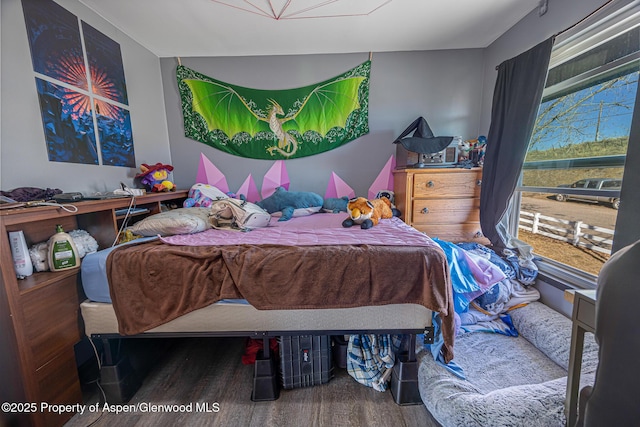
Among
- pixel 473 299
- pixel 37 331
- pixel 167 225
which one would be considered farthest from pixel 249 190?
pixel 473 299

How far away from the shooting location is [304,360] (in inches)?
49.9

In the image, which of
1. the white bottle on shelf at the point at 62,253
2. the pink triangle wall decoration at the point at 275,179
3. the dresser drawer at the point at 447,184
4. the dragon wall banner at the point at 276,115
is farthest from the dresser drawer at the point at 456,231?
the white bottle on shelf at the point at 62,253

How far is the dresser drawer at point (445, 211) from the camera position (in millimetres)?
2023

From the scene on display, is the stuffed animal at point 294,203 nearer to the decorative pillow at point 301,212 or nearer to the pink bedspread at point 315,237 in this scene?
the decorative pillow at point 301,212

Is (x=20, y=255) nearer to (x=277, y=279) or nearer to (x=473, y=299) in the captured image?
(x=277, y=279)

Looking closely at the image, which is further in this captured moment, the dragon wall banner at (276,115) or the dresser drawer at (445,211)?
the dragon wall banner at (276,115)

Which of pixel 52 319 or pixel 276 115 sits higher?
pixel 276 115

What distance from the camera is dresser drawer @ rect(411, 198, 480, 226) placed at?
202cm

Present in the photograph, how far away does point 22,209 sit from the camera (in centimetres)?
98

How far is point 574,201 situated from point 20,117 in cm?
339

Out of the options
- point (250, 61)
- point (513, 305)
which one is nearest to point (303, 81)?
point (250, 61)

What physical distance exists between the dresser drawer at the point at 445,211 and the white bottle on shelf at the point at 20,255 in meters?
2.39

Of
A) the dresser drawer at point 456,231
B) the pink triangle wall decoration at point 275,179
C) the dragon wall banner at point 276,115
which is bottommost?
the dresser drawer at point 456,231

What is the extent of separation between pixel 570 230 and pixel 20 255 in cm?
319
